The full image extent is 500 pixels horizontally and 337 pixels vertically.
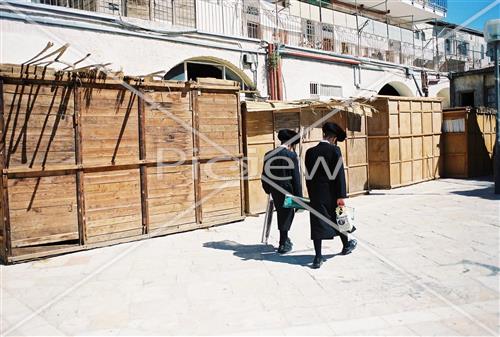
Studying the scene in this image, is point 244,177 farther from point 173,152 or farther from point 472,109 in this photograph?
point 472,109

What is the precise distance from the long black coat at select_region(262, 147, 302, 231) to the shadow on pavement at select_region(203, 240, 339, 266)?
44cm

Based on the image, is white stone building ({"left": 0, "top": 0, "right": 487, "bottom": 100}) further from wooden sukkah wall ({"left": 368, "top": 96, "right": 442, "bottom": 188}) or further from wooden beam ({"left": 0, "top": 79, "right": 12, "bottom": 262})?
wooden sukkah wall ({"left": 368, "top": 96, "right": 442, "bottom": 188})

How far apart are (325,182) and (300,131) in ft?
15.4

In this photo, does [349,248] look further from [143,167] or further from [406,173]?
[406,173]

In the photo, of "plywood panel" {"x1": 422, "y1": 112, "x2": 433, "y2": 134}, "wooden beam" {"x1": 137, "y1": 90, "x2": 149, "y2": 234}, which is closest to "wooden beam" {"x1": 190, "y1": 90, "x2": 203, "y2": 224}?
"wooden beam" {"x1": 137, "y1": 90, "x2": 149, "y2": 234}

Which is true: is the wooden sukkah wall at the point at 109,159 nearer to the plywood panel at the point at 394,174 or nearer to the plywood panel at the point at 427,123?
the plywood panel at the point at 394,174

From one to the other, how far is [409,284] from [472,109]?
11618 millimetres

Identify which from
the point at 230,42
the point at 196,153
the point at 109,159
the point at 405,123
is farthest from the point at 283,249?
the point at 230,42

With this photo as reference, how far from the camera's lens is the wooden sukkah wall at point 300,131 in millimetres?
9609

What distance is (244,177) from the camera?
940cm

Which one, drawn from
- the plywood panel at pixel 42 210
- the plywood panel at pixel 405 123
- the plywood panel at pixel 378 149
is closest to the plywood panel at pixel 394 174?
the plywood panel at pixel 378 149

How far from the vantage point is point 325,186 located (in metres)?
5.88

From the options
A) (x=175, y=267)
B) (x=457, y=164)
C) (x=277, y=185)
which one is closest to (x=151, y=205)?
(x=175, y=267)

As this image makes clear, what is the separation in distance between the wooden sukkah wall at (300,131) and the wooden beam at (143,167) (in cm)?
252
